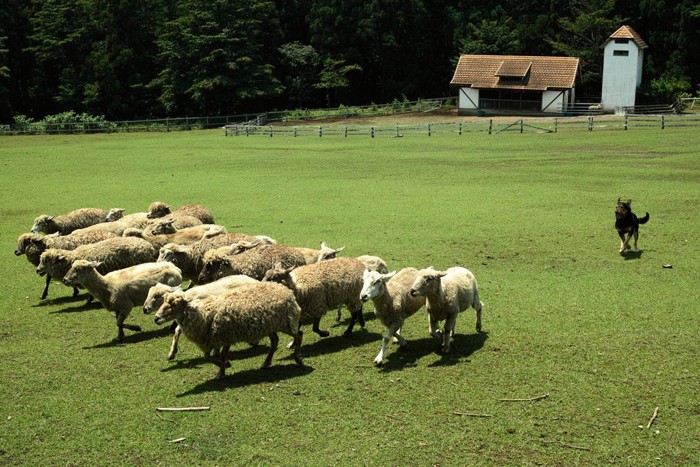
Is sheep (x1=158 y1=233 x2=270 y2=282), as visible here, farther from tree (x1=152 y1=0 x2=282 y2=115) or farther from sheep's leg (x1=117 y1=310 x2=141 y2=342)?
tree (x1=152 y1=0 x2=282 y2=115)

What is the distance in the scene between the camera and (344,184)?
26344 mm

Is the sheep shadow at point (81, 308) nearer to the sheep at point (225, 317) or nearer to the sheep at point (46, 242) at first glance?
the sheep at point (46, 242)

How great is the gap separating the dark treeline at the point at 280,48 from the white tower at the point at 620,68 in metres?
2.85

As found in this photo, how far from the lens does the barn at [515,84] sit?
6041 cm

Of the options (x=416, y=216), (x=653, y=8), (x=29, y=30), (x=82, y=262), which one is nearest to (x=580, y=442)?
(x=82, y=262)

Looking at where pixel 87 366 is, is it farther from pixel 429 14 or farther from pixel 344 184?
pixel 429 14

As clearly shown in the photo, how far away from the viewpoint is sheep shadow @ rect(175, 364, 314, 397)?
347 inches

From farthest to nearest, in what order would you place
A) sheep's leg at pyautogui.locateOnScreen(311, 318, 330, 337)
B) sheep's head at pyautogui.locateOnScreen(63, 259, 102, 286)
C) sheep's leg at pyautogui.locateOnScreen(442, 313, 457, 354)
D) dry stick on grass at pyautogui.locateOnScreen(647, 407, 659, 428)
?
sheep's head at pyautogui.locateOnScreen(63, 259, 102, 286)
sheep's leg at pyautogui.locateOnScreen(311, 318, 330, 337)
sheep's leg at pyautogui.locateOnScreen(442, 313, 457, 354)
dry stick on grass at pyautogui.locateOnScreen(647, 407, 659, 428)

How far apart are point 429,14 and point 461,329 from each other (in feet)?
225

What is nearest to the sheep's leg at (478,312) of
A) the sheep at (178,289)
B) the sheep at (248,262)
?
the sheep at (248,262)

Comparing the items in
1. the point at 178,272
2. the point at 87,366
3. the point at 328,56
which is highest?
the point at 328,56

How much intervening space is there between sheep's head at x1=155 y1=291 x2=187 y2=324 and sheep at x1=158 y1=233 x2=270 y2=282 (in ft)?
10.7

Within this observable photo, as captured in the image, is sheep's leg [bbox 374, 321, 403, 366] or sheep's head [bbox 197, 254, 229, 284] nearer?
sheep's leg [bbox 374, 321, 403, 366]

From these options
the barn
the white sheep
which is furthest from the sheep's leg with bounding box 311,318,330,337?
the barn
